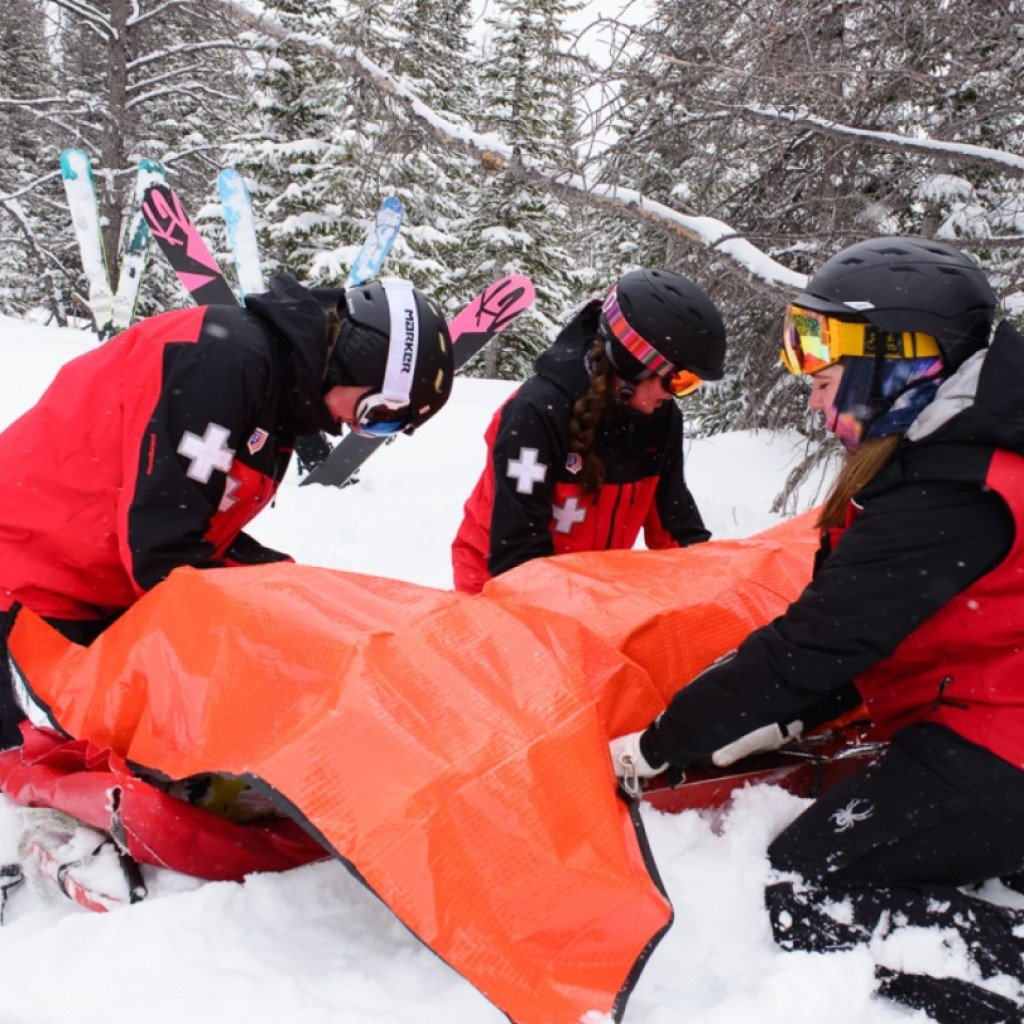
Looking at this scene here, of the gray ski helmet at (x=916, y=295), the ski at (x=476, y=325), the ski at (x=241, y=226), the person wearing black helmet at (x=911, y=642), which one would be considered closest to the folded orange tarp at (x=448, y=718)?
the person wearing black helmet at (x=911, y=642)

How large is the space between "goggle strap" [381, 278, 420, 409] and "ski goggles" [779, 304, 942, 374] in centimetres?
106

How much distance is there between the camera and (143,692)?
221 cm

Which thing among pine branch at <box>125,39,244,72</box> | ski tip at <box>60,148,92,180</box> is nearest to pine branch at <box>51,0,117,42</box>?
pine branch at <box>125,39,244,72</box>

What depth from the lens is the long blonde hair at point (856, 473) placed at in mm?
1921

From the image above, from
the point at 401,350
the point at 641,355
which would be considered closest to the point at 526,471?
the point at 641,355

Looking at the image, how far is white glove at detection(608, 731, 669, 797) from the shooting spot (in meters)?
2.00

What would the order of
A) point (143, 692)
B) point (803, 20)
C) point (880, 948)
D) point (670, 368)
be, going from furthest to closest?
point (803, 20) → point (670, 368) → point (143, 692) → point (880, 948)

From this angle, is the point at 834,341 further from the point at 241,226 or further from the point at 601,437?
the point at 241,226

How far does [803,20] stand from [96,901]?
14.1ft

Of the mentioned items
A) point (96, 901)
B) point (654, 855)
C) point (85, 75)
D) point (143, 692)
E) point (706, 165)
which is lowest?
point (96, 901)

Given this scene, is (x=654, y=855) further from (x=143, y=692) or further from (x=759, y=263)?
(x=759, y=263)

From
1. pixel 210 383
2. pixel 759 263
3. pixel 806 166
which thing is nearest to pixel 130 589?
pixel 210 383

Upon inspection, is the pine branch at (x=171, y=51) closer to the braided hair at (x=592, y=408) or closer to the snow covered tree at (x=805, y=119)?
the snow covered tree at (x=805, y=119)

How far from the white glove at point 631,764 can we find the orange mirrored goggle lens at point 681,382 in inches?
58.0
